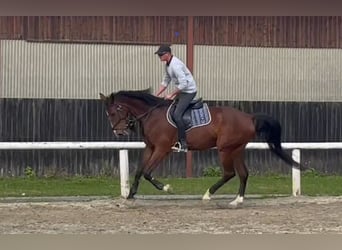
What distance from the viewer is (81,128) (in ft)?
64.6

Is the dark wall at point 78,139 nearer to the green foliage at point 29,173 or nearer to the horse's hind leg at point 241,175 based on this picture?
the green foliage at point 29,173

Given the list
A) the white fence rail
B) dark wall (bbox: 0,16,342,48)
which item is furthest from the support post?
the white fence rail

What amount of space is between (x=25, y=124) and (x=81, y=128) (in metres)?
1.47

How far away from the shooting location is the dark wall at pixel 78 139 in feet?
63.9

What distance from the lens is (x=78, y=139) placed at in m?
19.7

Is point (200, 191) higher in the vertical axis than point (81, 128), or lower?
lower

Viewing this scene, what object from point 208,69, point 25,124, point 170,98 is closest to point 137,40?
point 208,69

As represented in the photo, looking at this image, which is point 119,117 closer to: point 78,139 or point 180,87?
point 180,87

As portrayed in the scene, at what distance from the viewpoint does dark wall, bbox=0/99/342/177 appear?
19.5m

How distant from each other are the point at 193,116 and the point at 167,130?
495 mm

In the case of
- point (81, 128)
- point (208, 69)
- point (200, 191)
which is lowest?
point (200, 191)

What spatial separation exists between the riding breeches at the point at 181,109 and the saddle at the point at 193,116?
62mm

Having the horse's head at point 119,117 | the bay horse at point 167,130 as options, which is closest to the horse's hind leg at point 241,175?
the bay horse at point 167,130

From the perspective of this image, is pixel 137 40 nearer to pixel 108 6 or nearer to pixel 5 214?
pixel 5 214
